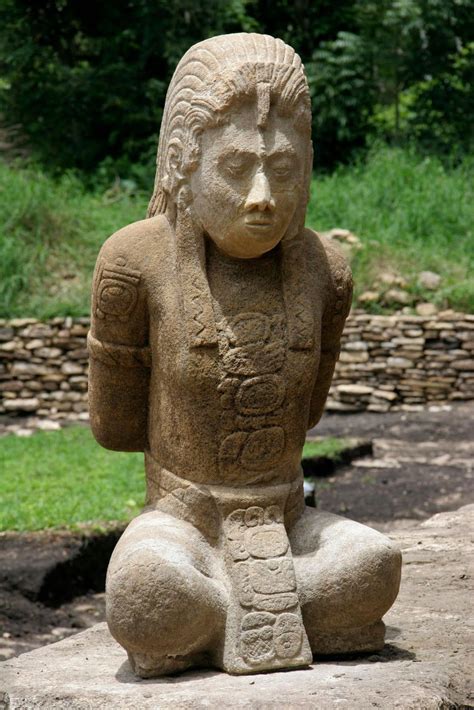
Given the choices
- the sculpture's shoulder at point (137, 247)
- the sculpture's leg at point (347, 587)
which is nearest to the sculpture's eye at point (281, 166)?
the sculpture's shoulder at point (137, 247)

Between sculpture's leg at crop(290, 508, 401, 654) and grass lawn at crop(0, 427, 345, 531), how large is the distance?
3.61 m

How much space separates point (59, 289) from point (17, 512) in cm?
502

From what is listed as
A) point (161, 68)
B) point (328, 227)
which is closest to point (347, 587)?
point (328, 227)

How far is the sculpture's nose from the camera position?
141 inches

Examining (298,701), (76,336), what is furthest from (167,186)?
(76,336)

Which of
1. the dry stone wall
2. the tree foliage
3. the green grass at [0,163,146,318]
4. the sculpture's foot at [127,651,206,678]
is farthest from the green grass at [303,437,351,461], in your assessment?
the tree foliage

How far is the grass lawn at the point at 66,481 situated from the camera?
7387mm

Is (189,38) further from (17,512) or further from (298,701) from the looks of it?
(298,701)

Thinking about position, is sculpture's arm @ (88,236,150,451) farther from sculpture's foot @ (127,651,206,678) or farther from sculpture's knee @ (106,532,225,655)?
sculpture's foot @ (127,651,206,678)

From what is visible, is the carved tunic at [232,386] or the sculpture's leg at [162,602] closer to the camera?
the sculpture's leg at [162,602]

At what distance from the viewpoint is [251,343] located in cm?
370

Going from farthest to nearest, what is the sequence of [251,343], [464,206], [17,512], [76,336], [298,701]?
[464,206] < [76,336] < [17,512] < [251,343] < [298,701]

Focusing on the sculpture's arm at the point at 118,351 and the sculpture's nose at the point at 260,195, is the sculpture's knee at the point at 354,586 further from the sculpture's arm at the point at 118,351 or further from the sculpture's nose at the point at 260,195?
the sculpture's nose at the point at 260,195

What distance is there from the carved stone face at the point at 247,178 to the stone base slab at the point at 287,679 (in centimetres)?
135
